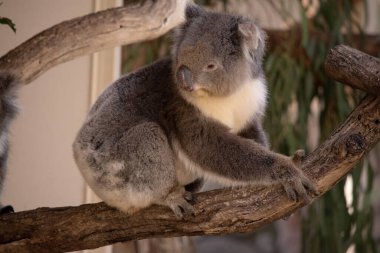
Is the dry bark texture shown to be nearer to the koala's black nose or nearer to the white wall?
the koala's black nose

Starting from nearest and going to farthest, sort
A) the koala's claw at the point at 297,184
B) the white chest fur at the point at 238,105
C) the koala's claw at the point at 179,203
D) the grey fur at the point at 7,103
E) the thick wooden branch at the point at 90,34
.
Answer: the koala's claw at the point at 297,184 → the koala's claw at the point at 179,203 → the white chest fur at the point at 238,105 → the grey fur at the point at 7,103 → the thick wooden branch at the point at 90,34

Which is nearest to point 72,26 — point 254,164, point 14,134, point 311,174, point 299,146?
point 14,134

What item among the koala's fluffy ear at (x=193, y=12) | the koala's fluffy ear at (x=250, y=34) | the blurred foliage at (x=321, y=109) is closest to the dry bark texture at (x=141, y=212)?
the koala's fluffy ear at (x=250, y=34)

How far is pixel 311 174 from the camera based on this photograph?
1855 millimetres

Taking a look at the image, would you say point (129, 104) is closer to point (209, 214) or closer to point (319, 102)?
point (209, 214)

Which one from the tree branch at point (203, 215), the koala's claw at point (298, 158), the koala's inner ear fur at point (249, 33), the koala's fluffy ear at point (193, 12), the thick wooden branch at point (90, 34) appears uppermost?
the thick wooden branch at point (90, 34)

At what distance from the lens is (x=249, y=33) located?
78.0 inches

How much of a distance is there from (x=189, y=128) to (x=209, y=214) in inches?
11.6

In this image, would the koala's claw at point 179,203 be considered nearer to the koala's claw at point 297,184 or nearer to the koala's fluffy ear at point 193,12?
the koala's claw at point 297,184

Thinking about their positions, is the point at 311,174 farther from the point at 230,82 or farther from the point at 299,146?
the point at 299,146

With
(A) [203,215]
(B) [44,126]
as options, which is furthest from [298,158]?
(B) [44,126]

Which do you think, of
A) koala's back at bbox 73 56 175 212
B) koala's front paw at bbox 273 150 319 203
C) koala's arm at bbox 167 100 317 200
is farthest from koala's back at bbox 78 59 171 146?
koala's front paw at bbox 273 150 319 203

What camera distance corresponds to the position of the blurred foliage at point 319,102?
3.70 m

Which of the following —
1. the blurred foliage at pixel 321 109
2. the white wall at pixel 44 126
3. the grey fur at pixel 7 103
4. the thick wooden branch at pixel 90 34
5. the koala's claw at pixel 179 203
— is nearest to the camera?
the koala's claw at pixel 179 203
